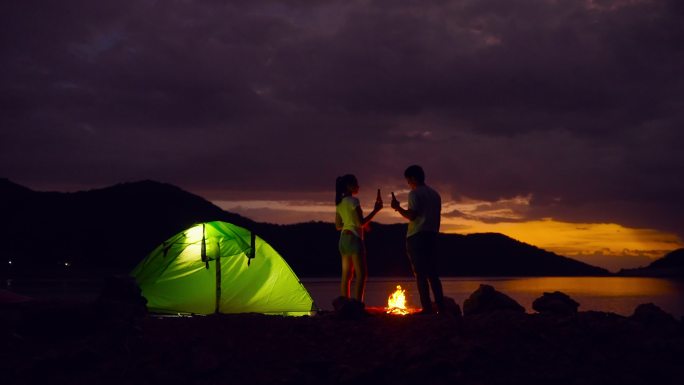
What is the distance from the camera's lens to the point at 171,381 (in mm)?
7949

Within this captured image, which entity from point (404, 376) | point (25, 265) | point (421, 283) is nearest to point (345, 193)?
point (421, 283)

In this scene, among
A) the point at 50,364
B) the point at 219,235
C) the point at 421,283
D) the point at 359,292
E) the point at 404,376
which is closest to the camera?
the point at 404,376

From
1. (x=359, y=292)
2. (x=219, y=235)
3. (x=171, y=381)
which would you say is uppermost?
(x=219, y=235)

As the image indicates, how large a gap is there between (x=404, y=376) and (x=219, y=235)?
29.6 ft

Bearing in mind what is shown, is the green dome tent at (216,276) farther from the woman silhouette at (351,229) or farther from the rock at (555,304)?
the rock at (555,304)

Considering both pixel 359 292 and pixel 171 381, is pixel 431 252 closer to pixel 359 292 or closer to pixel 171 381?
pixel 359 292

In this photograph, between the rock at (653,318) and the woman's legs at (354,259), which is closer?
the rock at (653,318)

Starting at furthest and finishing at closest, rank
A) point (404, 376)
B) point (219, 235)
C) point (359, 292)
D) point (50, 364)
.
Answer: point (219, 235)
point (359, 292)
point (50, 364)
point (404, 376)

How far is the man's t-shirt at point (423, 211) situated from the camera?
432 inches

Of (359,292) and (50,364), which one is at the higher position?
(359,292)

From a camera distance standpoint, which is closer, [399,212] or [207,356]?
[207,356]

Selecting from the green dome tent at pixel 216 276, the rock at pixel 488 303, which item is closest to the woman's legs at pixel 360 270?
the rock at pixel 488 303

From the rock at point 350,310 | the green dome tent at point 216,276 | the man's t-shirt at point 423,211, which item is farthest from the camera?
the green dome tent at point 216,276

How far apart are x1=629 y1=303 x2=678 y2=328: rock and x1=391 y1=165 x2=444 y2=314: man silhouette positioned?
299 cm
